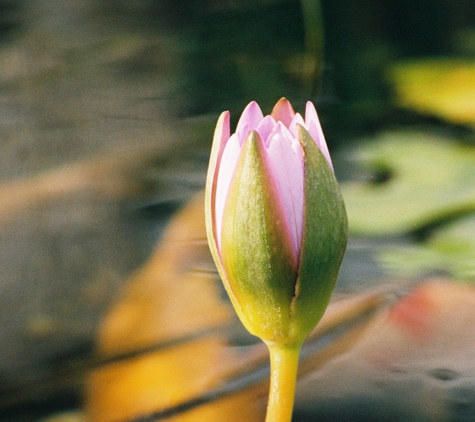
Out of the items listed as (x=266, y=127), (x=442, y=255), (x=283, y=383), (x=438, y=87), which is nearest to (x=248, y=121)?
(x=266, y=127)

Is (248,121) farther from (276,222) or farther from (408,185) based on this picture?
(408,185)

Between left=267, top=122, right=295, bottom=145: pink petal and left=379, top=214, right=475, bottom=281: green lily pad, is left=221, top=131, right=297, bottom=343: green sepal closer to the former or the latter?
left=267, top=122, right=295, bottom=145: pink petal

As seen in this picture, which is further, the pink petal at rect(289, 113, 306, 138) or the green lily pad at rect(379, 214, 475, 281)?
the green lily pad at rect(379, 214, 475, 281)

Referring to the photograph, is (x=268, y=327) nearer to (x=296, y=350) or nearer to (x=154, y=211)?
(x=296, y=350)

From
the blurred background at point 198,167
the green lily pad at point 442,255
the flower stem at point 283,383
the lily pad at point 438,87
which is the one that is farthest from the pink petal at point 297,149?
the lily pad at point 438,87

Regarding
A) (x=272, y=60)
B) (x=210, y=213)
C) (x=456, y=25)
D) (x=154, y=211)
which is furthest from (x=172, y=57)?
(x=210, y=213)

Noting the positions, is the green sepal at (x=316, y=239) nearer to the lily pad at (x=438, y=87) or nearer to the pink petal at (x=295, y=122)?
the pink petal at (x=295, y=122)

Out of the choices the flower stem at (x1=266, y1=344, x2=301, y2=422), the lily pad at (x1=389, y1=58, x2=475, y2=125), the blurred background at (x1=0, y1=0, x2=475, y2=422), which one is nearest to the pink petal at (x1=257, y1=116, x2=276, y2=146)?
the flower stem at (x1=266, y1=344, x2=301, y2=422)
